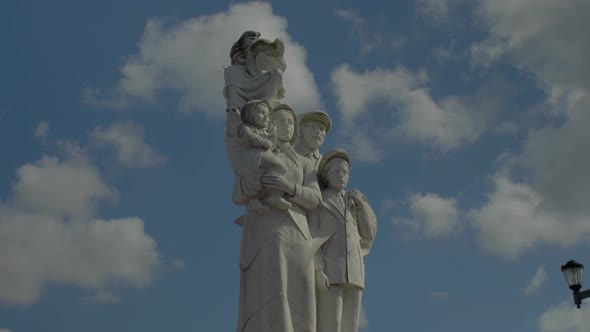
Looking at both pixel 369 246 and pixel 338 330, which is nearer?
pixel 338 330

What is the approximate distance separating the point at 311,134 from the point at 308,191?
54.7 inches

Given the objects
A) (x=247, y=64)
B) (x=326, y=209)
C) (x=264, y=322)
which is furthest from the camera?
(x=247, y=64)

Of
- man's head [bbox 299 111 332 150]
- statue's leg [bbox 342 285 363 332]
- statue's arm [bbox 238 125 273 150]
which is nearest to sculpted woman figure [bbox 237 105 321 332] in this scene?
statue's arm [bbox 238 125 273 150]

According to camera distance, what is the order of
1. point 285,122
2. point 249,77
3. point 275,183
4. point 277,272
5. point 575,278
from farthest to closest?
point 575,278
point 249,77
point 285,122
point 275,183
point 277,272

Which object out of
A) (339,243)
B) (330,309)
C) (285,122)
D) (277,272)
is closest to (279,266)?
(277,272)

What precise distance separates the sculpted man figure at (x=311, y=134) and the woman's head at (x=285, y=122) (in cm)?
34

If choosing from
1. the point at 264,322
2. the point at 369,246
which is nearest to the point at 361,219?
the point at 369,246

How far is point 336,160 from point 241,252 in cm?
220

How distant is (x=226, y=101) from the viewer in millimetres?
13047

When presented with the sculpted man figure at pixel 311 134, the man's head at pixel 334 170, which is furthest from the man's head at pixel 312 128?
the man's head at pixel 334 170

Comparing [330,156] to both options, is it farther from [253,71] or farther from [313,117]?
[253,71]

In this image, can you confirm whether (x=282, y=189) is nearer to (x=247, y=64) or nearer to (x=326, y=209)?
(x=326, y=209)

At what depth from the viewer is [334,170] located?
1309 cm

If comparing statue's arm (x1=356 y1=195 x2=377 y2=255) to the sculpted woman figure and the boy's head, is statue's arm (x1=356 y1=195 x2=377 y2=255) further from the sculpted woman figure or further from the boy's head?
the boy's head
